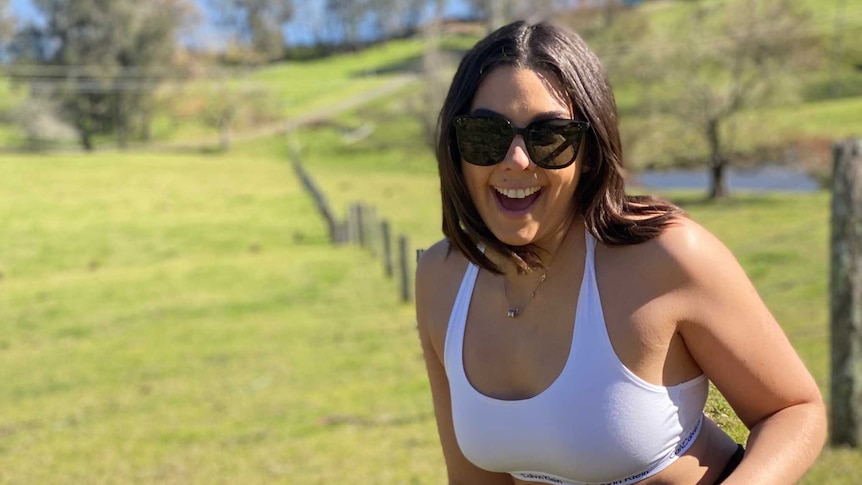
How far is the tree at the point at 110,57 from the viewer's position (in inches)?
2045

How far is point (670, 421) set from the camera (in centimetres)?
164

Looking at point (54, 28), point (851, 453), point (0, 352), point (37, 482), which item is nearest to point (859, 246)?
point (851, 453)

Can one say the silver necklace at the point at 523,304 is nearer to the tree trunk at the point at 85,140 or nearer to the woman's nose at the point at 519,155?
the woman's nose at the point at 519,155

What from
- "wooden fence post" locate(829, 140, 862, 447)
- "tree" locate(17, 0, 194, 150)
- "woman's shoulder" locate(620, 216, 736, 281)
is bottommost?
"tree" locate(17, 0, 194, 150)

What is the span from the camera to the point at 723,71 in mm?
26953

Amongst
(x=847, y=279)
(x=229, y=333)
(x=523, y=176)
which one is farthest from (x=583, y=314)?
(x=229, y=333)

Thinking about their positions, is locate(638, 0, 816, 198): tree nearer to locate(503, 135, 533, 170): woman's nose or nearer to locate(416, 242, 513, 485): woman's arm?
locate(416, 242, 513, 485): woman's arm

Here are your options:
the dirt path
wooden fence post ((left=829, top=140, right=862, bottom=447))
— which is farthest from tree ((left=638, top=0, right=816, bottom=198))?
the dirt path

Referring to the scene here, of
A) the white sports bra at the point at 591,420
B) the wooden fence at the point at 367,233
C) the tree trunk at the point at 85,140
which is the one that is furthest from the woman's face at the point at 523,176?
the tree trunk at the point at 85,140

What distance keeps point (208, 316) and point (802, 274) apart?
27.9 feet

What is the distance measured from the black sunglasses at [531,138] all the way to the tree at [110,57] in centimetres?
5321

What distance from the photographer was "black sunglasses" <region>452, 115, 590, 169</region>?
165 centimetres

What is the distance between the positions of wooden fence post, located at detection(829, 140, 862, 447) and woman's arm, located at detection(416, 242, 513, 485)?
12.6 ft

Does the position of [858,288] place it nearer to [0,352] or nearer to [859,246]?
[859,246]
